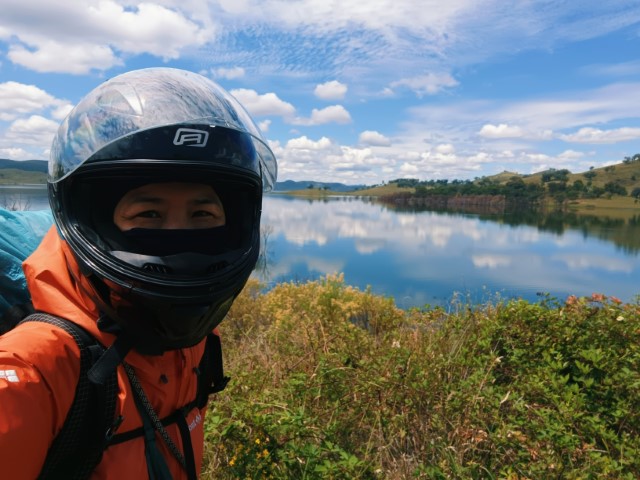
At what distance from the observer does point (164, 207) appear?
4.65ft

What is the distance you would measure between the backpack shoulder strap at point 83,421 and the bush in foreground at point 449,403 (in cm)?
142

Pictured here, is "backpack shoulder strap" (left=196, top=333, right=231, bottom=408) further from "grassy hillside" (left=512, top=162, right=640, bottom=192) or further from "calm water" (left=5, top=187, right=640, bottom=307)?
"grassy hillside" (left=512, top=162, right=640, bottom=192)

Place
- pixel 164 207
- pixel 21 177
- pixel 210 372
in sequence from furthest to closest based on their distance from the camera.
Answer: pixel 21 177, pixel 210 372, pixel 164 207

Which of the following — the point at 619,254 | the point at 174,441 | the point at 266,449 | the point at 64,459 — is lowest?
the point at 619,254

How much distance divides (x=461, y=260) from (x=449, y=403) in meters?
29.2

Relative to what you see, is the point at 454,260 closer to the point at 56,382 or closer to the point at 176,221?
the point at 176,221

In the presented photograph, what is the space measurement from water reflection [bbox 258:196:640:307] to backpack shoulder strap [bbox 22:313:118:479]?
→ 11164mm

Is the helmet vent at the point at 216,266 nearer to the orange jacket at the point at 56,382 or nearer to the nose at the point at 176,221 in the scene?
the nose at the point at 176,221

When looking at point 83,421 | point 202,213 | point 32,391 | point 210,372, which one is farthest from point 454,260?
point 32,391

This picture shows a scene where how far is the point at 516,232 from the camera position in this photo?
4966 centimetres

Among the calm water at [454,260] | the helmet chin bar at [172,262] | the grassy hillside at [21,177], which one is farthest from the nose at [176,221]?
the grassy hillside at [21,177]

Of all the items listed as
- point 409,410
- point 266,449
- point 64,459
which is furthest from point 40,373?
point 409,410

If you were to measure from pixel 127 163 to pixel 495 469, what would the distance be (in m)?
2.80

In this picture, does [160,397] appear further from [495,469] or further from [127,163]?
[495,469]
